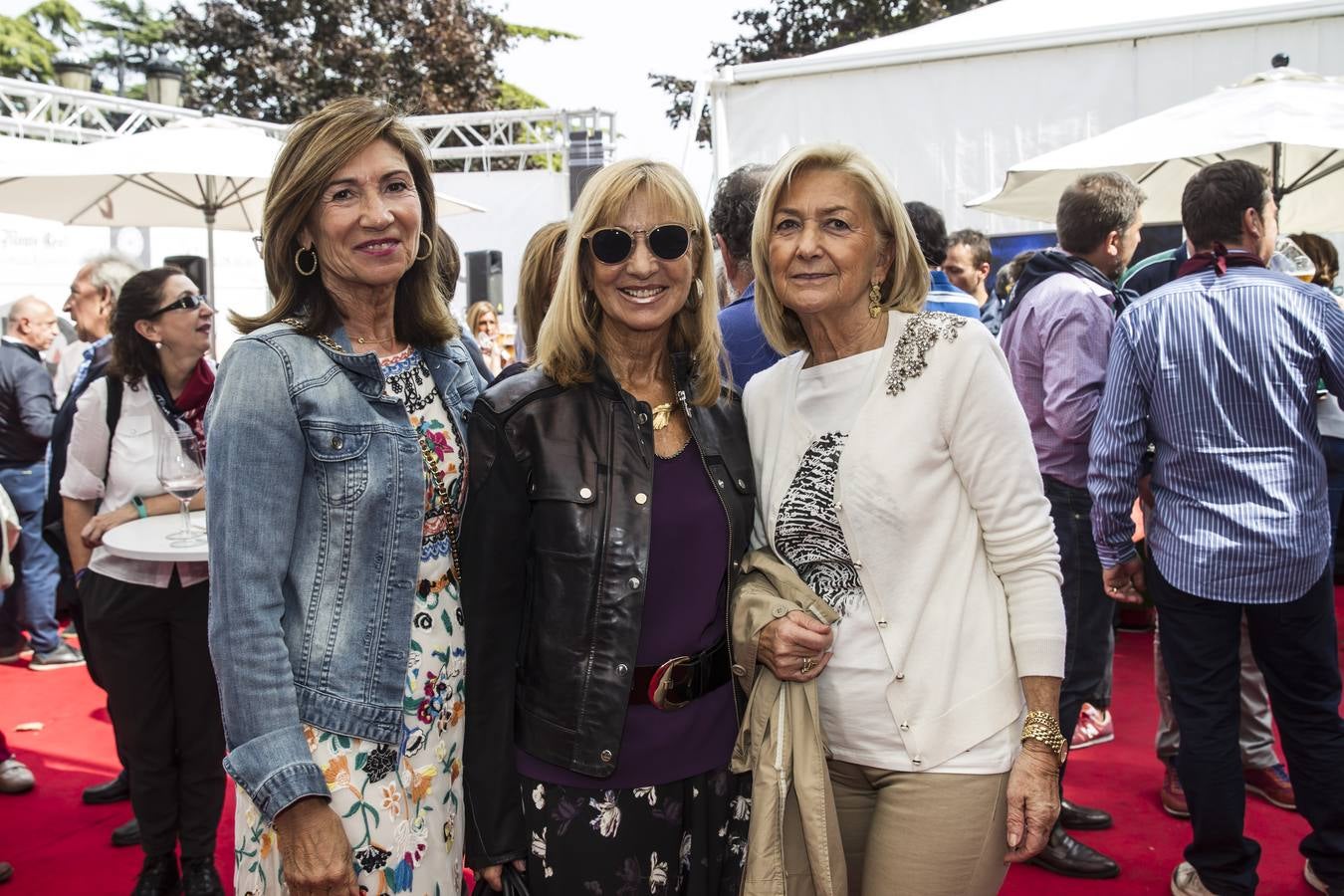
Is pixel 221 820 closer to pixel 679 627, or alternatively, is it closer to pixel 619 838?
pixel 619 838

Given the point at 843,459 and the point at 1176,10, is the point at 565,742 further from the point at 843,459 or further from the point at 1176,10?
the point at 1176,10

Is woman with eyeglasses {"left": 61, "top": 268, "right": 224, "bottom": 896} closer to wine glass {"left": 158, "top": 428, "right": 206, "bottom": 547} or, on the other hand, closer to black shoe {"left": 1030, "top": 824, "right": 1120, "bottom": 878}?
wine glass {"left": 158, "top": 428, "right": 206, "bottom": 547}

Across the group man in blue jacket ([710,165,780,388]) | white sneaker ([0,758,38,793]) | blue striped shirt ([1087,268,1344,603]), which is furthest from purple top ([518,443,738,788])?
white sneaker ([0,758,38,793])

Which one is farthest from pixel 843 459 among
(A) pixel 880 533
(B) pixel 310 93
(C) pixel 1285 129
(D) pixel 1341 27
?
(B) pixel 310 93

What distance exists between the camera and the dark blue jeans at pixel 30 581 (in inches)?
253

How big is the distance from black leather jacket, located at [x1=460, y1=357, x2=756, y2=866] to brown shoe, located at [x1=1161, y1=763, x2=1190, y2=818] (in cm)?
318

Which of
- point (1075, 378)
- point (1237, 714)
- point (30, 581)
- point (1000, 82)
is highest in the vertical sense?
point (1000, 82)

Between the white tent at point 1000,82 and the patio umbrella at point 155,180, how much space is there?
2.92m

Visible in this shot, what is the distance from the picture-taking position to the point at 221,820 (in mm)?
4277

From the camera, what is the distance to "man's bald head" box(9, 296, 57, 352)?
693 centimetres

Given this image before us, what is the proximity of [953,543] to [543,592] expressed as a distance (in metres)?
0.79

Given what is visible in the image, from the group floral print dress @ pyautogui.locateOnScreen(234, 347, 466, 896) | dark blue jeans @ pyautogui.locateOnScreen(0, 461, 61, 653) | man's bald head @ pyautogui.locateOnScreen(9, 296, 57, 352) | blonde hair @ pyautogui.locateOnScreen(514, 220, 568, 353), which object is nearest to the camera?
floral print dress @ pyautogui.locateOnScreen(234, 347, 466, 896)

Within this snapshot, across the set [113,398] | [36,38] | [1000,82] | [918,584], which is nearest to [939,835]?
[918,584]

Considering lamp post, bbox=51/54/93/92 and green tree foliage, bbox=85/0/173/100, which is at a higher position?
green tree foliage, bbox=85/0/173/100
